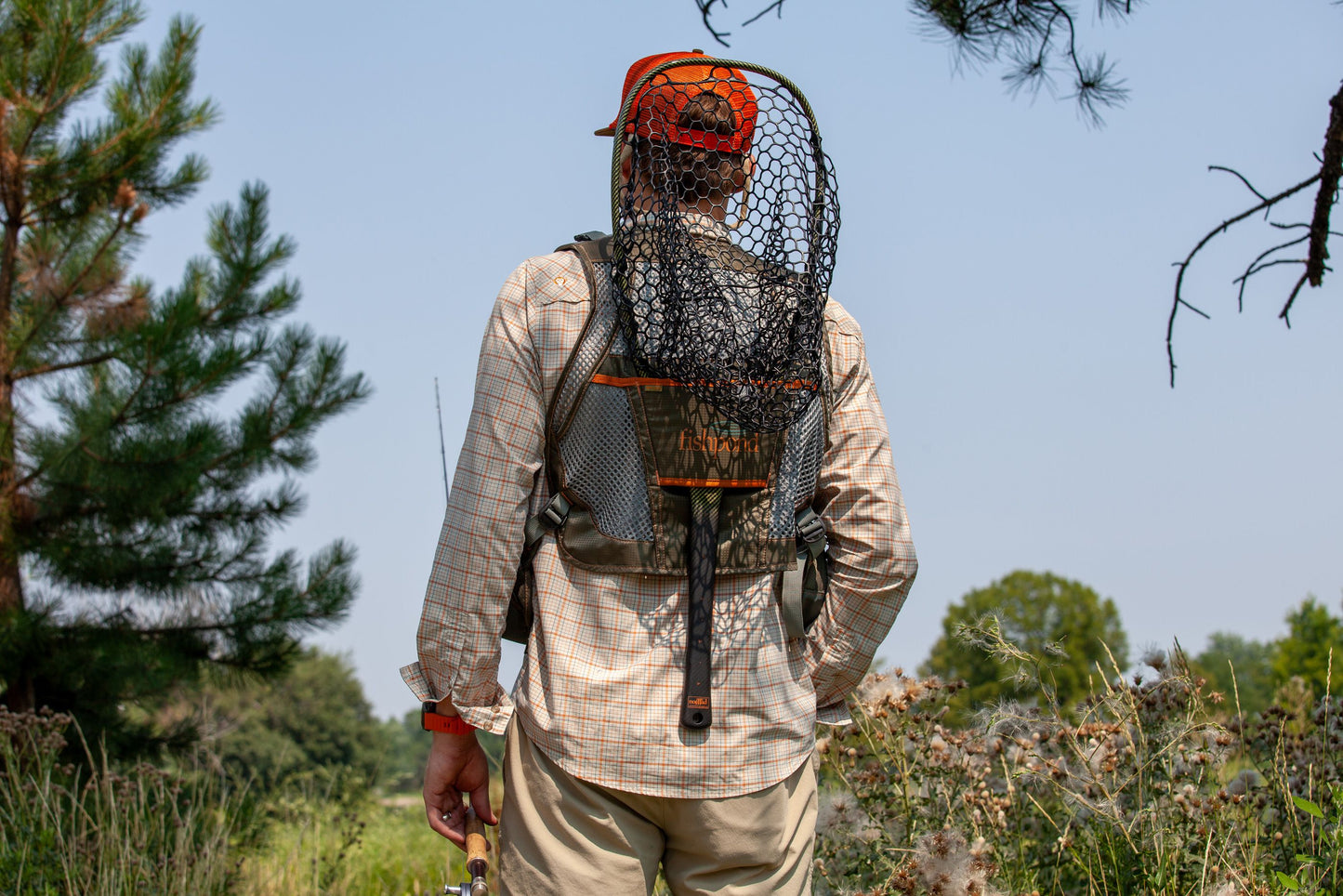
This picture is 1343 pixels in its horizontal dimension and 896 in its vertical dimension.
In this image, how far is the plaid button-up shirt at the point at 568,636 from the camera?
181 cm

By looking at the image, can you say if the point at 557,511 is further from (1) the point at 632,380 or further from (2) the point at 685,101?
(2) the point at 685,101

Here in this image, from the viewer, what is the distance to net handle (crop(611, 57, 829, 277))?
1894 mm

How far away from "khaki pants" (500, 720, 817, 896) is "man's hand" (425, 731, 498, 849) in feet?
0.35

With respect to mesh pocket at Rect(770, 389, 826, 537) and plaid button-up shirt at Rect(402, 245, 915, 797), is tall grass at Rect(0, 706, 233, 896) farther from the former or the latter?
mesh pocket at Rect(770, 389, 826, 537)

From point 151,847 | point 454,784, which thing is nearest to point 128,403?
point 151,847

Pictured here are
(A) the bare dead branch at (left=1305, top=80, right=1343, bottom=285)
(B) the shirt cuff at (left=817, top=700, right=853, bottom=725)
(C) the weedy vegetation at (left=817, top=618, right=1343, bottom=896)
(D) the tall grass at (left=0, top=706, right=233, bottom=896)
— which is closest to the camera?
(B) the shirt cuff at (left=817, top=700, right=853, bottom=725)

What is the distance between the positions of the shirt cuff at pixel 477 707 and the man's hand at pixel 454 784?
0.07 m

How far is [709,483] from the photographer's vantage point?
6.22ft

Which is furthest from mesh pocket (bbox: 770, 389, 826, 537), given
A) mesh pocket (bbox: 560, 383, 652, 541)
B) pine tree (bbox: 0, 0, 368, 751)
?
pine tree (bbox: 0, 0, 368, 751)

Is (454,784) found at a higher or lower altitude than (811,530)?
lower

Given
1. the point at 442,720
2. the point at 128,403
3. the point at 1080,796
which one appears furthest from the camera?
Result: the point at 128,403

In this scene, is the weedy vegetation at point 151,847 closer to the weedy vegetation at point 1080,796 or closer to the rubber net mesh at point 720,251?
the weedy vegetation at point 1080,796

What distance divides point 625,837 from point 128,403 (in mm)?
6874

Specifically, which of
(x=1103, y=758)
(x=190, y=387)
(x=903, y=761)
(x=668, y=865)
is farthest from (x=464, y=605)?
(x=190, y=387)
